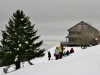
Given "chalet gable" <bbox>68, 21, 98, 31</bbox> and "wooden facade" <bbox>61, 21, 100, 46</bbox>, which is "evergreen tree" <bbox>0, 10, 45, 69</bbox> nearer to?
"wooden facade" <bbox>61, 21, 100, 46</bbox>

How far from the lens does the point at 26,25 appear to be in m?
35.5

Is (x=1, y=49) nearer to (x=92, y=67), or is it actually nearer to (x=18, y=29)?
(x=18, y=29)

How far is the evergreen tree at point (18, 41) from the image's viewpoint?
33.8 m

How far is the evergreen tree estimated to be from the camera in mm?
33750

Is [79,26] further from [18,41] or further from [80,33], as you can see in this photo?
[18,41]

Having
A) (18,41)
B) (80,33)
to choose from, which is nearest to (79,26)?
(80,33)

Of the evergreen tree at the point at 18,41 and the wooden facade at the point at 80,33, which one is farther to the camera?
the wooden facade at the point at 80,33

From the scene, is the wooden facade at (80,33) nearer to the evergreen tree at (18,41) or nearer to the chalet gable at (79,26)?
the chalet gable at (79,26)

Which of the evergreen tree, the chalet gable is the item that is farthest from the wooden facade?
the evergreen tree

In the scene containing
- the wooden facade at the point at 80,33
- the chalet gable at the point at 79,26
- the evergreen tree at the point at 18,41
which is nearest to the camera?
the evergreen tree at the point at 18,41

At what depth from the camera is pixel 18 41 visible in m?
34.1

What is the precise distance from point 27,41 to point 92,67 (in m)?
24.4

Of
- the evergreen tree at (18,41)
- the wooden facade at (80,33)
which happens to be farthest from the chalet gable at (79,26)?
the evergreen tree at (18,41)

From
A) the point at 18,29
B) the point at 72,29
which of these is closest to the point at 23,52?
the point at 18,29
